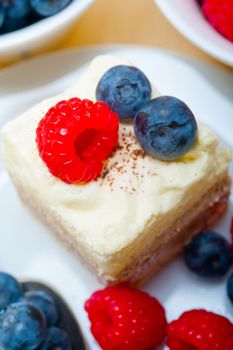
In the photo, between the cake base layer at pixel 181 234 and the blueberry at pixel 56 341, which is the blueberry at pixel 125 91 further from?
the blueberry at pixel 56 341

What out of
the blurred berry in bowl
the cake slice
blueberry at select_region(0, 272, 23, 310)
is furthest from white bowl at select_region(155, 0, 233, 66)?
blueberry at select_region(0, 272, 23, 310)

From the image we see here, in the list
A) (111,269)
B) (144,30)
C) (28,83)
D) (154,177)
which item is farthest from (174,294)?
(144,30)

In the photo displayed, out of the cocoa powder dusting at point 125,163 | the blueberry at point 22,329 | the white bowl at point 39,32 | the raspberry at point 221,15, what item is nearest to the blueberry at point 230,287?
the cocoa powder dusting at point 125,163

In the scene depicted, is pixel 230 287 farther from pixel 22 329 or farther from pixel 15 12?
pixel 15 12

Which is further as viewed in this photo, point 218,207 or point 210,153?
point 218,207

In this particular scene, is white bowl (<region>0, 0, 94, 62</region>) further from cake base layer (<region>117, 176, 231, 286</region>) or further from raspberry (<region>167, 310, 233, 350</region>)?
raspberry (<region>167, 310, 233, 350</region>)

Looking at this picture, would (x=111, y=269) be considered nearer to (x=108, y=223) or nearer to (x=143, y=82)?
(x=108, y=223)
